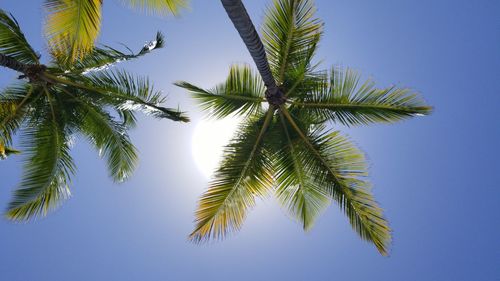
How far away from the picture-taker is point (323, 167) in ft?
→ 33.4

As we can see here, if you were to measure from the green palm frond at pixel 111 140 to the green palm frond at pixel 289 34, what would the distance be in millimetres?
4549

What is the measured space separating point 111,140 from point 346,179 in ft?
20.7

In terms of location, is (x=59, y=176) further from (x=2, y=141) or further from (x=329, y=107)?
(x=329, y=107)

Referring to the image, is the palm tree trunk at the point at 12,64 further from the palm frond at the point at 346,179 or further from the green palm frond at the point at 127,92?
the palm frond at the point at 346,179

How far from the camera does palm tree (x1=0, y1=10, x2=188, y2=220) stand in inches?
410

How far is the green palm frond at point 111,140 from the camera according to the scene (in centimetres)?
1166

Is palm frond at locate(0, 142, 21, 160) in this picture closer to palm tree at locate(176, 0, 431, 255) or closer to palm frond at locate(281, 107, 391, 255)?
palm tree at locate(176, 0, 431, 255)

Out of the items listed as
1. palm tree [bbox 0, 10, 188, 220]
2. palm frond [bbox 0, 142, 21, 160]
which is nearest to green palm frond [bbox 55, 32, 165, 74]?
palm tree [bbox 0, 10, 188, 220]

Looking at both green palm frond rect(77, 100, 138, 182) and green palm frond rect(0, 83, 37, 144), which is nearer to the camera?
green palm frond rect(0, 83, 37, 144)

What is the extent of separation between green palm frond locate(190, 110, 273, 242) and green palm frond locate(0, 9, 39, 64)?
5332 mm

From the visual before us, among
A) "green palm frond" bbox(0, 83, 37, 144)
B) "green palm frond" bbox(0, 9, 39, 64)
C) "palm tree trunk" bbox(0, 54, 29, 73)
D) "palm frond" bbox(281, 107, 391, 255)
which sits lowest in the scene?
"palm frond" bbox(281, 107, 391, 255)

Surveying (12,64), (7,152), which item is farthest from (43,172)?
(12,64)

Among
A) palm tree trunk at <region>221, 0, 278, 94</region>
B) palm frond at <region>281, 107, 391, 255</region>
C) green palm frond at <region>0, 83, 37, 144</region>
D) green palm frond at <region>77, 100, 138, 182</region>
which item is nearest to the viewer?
palm tree trunk at <region>221, 0, 278, 94</region>

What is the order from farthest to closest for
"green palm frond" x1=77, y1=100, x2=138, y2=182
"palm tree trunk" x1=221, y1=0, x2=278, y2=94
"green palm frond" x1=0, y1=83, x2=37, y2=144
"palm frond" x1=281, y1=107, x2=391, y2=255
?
"green palm frond" x1=77, y1=100, x2=138, y2=182, "green palm frond" x1=0, y1=83, x2=37, y2=144, "palm frond" x1=281, y1=107, x2=391, y2=255, "palm tree trunk" x1=221, y1=0, x2=278, y2=94
